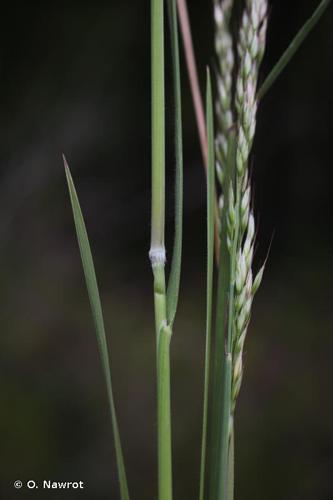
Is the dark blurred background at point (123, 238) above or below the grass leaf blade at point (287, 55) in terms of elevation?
below

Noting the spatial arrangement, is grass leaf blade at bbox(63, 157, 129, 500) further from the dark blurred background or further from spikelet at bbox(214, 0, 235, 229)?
the dark blurred background

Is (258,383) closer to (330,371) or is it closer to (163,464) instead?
(330,371)

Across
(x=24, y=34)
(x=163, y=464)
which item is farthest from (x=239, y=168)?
(x=24, y=34)
